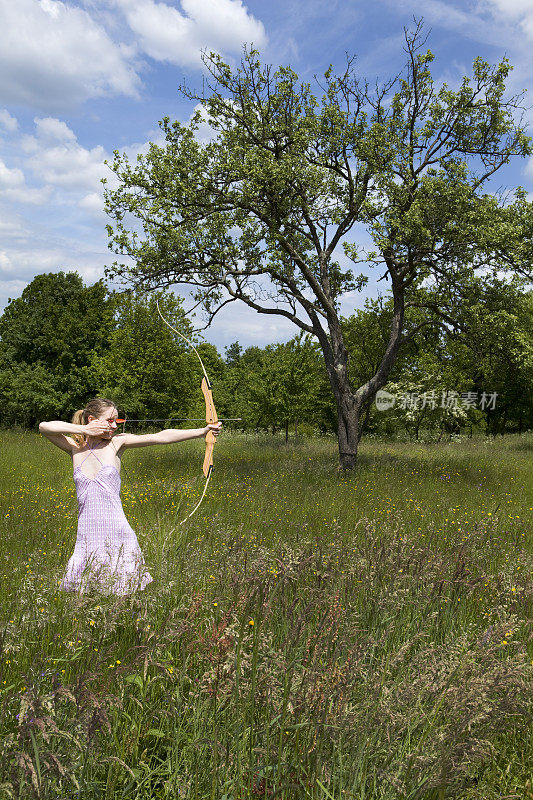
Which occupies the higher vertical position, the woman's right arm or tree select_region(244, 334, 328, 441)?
tree select_region(244, 334, 328, 441)

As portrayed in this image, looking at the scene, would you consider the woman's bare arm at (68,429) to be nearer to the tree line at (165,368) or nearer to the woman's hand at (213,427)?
the woman's hand at (213,427)

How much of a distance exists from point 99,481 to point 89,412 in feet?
1.85

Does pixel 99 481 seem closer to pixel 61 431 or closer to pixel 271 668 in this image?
pixel 61 431

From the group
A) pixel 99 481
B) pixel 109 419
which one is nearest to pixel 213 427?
pixel 109 419

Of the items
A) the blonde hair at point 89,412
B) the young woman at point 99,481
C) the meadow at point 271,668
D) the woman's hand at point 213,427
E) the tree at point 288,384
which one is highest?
the tree at point 288,384

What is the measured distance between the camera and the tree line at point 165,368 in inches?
984

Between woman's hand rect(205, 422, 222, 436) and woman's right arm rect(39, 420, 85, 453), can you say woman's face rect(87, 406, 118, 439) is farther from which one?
woman's hand rect(205, 422, 222, 436)

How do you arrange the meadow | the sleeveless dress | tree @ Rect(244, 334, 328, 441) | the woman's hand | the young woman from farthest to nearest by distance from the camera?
tree @ Rect(244, 334, 328, 441), the woman's hand, the young woman, the sleeveless dress, the meadow

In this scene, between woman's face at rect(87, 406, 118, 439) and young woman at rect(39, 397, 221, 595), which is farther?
woman's face at rect(87, 406, 118, 439)

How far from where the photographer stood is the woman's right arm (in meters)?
4.05

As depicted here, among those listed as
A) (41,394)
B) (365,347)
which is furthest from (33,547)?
(41,394)

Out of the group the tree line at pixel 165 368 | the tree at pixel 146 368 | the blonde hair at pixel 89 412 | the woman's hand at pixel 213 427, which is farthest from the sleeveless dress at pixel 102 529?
the tree at pixel 146 368

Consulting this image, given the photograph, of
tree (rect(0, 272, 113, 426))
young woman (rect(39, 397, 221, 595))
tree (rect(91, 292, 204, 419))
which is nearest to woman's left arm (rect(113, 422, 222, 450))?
young woman (rect(39, 397, 221, 595))

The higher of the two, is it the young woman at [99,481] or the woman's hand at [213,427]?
the woman's hand at [213,427]
